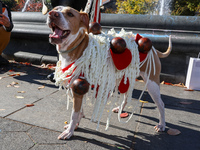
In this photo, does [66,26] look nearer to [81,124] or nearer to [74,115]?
[74,115]

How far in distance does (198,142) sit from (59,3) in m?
3.31

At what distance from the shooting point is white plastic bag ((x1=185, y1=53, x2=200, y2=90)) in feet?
13.7

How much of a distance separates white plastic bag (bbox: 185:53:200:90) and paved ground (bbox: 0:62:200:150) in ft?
1.24

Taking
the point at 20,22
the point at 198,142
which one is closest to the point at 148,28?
the point at 198,142

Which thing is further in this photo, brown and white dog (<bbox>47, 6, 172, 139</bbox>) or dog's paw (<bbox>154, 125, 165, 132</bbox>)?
dog's paw (<bbox>154, 125, 165, 132</bbox>)

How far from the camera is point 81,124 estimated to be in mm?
2600

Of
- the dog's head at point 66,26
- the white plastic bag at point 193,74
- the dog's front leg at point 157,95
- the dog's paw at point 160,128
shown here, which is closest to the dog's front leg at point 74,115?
the dog's head at point 66,26

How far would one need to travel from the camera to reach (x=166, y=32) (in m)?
4.66

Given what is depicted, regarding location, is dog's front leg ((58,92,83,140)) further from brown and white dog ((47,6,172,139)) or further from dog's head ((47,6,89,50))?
dog's head ((47,6,89,50))

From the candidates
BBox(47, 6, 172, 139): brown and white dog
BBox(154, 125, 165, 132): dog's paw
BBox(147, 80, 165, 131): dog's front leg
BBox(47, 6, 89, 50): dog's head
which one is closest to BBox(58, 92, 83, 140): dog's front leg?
BBox(47, 6, 172, 139): brown and white dog

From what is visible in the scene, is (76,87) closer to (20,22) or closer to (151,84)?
(151,84)

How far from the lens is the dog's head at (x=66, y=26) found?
1.91 meters

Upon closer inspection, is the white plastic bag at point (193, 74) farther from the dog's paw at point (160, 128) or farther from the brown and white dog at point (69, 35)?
the brown and white dog at point (69, 35)

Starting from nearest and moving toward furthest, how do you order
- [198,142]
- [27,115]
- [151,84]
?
[198,142]
[151,84]
[27,115]
